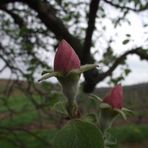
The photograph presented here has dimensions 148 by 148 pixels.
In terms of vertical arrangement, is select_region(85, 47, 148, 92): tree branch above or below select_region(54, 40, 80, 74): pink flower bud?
above

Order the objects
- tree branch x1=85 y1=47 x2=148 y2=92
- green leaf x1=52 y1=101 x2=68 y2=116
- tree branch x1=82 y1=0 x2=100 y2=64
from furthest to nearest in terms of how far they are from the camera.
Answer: tree branch x1=85 y1=47 x2=148 y2=92 → tree branch x1=82 y1=0 x2=100 y2=64 → green leaf x1=52 y1=101 x2=68 y2=116

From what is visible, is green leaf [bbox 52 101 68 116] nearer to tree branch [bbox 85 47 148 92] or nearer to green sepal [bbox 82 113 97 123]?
green sepal [bbox 82 113 97 123]

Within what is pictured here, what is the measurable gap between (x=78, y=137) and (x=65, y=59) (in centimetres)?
13

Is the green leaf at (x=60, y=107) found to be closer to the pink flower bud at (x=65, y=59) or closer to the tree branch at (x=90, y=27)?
the pink flower bud at (x=65, y=59)

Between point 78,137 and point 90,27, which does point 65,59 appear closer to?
point 78,137

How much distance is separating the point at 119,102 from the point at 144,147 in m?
14.7

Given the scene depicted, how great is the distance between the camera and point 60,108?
0.93 m

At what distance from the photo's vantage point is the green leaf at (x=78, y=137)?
77 centimetres

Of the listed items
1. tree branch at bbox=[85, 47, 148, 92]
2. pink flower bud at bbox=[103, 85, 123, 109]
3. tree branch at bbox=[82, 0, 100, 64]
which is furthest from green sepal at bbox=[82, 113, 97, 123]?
tree branch at bbox=[85, 47, 148, 92]

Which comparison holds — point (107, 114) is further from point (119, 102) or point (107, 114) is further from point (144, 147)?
point (144, 147)

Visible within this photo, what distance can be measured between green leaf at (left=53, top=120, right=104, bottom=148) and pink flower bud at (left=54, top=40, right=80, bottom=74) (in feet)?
0.33

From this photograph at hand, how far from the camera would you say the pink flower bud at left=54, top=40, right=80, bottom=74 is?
2.67 ft

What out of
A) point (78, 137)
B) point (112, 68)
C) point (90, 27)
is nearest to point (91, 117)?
point (78, 137)

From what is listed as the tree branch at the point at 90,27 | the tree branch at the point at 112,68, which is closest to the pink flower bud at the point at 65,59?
the tree branch at the point at 90,27
